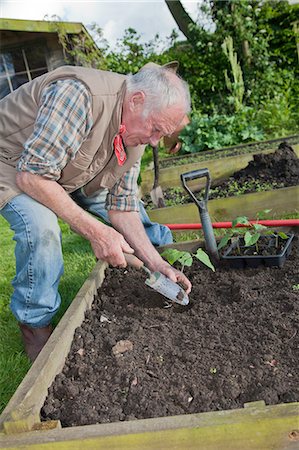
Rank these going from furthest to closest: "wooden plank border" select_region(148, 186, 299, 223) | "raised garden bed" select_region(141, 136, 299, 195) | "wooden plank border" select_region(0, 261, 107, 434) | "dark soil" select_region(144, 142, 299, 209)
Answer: "raised garden bed" select_region(141, 136, 299, 195)
"dark soil" select_region(144, 142, 299, 209)
"wooden plank border" select_region(148, 186, 299, 223)
"wooden plank border" select_region(0, 261, 107, 434)

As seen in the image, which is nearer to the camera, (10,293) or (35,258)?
(35,258)

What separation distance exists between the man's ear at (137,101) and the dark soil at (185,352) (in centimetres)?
89

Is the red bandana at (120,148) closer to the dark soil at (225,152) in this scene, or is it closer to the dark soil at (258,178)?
the dark soil at (258,178)

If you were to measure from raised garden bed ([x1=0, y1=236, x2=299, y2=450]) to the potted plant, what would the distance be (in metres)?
0.09

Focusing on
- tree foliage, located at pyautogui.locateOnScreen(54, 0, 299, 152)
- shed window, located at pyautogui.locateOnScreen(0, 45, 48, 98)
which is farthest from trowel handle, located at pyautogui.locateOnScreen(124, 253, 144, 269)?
shed window, located at pyautogui.locateOnScreen(0, 45, 48, 98)

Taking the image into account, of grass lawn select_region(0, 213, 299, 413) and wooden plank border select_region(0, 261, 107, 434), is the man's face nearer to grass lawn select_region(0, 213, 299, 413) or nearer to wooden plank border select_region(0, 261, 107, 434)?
wooden plank border select_region(0, 261, 107, 434)

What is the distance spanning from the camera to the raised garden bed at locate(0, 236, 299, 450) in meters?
1.35

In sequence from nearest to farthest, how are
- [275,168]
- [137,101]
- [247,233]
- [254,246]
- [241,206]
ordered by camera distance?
[137,101]
[247,233]
[254,246]
[241,206]
[275,168]

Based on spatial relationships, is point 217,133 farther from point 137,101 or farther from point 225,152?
point 137,101

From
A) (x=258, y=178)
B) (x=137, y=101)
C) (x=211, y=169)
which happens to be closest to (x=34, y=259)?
(x=137, y=101)

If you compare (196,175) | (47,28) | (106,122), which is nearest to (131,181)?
(196,175)

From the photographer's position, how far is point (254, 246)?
113 inches

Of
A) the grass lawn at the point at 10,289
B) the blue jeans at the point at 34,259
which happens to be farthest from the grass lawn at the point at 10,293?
the blue jeans at the point at 34,259

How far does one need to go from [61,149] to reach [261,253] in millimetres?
1237
